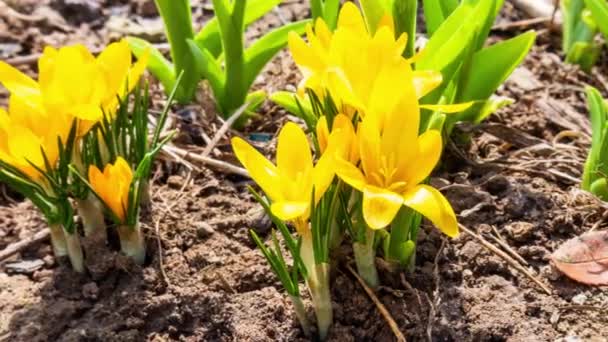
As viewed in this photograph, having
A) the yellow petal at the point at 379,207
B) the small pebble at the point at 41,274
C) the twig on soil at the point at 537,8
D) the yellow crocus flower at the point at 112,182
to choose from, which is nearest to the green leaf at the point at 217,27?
the yellow crocus flower at the point at 112,182

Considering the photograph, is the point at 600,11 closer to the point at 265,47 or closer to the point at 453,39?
the point at 453,39

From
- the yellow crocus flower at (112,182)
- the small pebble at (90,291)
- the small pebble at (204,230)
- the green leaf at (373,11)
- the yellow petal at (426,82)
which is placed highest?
the green leaf at (373,11)

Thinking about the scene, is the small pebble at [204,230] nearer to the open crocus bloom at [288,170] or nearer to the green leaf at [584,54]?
the open crocus bloom at [288,170]

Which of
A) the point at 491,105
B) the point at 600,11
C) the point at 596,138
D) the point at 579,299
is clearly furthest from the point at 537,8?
the point at 579,299

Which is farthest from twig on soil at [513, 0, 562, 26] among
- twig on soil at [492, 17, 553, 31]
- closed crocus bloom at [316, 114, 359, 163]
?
closed crocus bloom at [316, 114, 359, 163]

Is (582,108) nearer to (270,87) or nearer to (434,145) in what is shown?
(270,87)

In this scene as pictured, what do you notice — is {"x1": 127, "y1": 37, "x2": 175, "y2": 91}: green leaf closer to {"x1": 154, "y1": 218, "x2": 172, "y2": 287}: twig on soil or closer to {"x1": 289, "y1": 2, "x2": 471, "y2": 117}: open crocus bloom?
{"x1": 154, "y1": 218, "x2": 172, "y2": 287}: twig on soil
